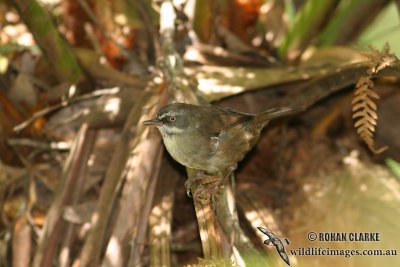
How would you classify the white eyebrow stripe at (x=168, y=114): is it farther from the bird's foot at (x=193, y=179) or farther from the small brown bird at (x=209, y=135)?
the bird's foot at (x=193, y=179)

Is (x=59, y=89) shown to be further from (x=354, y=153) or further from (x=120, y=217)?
(x=354, y=153)

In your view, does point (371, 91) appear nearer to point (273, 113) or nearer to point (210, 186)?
point (273, 113)

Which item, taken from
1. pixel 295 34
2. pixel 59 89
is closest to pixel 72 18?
pixel 59 89

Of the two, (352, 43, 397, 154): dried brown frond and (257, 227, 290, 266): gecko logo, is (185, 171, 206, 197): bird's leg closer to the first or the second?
(257, 227, 290, 266): gecko logo

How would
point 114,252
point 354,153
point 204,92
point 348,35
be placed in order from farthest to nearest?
1. point 348,35
2. point 354,153
3. point 204,92
4. point 114,252

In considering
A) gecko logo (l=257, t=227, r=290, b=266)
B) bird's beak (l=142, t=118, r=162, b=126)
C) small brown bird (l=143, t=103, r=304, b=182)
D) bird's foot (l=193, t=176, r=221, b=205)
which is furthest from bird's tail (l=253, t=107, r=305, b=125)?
gecko logo (l=257, t=227, r=290, b=266)

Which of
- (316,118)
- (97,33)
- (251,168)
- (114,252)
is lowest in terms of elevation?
(114,252)

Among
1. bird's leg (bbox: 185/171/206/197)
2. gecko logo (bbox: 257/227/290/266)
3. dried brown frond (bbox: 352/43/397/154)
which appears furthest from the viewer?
bird's leg (bbox: 185/171/206/197)

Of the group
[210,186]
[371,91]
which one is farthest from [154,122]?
[371,91]

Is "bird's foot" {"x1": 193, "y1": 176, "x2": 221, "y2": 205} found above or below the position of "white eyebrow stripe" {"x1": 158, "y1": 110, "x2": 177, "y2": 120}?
below
